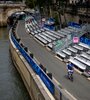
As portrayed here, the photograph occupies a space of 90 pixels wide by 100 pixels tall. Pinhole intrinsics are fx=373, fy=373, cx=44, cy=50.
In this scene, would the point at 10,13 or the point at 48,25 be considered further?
the point at 10,13

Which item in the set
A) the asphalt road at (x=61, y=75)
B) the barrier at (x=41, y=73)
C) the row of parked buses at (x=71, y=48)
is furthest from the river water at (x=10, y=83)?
the row of parked buses at (x=71, y=48)

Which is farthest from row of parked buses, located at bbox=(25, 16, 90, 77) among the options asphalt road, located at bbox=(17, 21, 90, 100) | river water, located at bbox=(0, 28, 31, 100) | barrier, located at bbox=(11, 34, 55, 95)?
river water, located at bbox=(0, 28, 31, 100)

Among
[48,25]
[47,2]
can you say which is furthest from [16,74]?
[47,2]

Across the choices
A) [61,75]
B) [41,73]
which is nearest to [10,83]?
[61,75]

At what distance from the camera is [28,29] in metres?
76.3

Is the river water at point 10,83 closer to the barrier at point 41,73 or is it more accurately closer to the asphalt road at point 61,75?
the barrier at point 41,73

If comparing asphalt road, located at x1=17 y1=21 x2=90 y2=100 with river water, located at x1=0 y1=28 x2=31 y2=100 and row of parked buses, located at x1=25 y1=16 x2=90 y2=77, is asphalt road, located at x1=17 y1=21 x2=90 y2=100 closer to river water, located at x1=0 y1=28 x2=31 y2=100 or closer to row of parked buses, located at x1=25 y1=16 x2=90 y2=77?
row of parked buses, located at x1=25 y1=16 x2=90 y2=77

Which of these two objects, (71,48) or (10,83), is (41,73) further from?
(71,48)

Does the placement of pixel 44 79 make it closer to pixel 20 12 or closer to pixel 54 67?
pixel 54 67

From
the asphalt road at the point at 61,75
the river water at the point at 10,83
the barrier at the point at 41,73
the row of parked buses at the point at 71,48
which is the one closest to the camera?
the barrier at the point at 41,73

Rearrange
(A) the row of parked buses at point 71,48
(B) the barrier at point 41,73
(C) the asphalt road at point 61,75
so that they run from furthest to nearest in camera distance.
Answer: (A) the row of parked buses at point 71,48
(C) the asphalt road at point 61,75
(B) the barrier at point 41,73

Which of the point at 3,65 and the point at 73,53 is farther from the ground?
the point at 73,53

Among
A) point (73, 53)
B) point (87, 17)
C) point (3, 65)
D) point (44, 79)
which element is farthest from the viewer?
point (87, 17)

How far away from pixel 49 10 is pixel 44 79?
56582 mm
